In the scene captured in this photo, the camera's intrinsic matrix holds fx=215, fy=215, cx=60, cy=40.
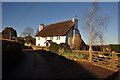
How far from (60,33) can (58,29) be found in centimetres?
339

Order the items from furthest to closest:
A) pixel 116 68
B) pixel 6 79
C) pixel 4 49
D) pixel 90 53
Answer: pixel 90 53
pixel 116 68
pixel 4 49
pixel 6 79

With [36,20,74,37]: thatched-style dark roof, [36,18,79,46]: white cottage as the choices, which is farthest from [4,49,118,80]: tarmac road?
[36,20,74,37]: thatched-style dark roof

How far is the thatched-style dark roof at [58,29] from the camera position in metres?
54.7

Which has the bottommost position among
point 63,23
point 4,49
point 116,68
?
point 116,68

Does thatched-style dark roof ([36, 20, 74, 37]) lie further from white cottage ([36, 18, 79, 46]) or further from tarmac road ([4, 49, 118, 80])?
tarmac road ([4, 49, 118, 80])

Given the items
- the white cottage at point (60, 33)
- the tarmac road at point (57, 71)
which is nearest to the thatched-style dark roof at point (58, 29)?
the white cottage at point (60, 33)

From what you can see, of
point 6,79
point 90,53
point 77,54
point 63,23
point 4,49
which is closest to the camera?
point 6,79

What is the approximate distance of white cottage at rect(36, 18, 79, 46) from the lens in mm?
54094

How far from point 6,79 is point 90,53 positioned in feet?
46.0

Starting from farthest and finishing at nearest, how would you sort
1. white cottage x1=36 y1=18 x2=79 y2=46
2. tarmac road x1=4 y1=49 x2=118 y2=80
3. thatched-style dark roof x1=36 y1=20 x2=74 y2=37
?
thatched-style dark roof x1=36 y1=20 x2=74 y2=37 → white cottage x1=36 y1=18 x2=79 y2=46 → tarmac road x1=4 y1=49 x2=118 y2=80

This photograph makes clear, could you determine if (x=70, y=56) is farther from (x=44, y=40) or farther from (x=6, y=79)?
(x=44, y=40)

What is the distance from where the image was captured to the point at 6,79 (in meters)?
11.1

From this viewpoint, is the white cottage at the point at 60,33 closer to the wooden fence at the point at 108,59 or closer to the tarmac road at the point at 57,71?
the wooden fence at the point at 108,59

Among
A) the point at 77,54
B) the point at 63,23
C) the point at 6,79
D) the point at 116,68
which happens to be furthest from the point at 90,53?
the point at 63,23
